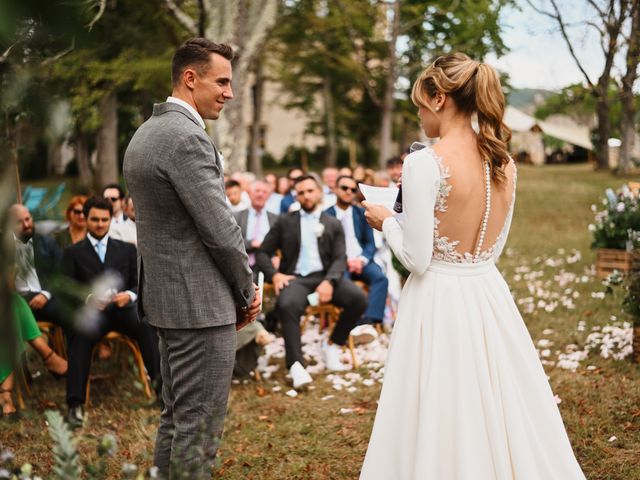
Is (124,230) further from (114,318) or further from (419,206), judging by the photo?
(419,206)

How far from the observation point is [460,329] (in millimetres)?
2656

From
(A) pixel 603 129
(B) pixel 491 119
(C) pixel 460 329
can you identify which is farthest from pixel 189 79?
(A) pixel 603 129

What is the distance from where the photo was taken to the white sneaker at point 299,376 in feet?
17.9

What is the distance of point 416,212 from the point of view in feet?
8.31

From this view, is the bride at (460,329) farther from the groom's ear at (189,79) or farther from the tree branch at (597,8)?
the tree branch at (597,8)

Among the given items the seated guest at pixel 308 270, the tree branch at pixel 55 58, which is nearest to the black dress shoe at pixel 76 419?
the tree branch at pixel 55 58

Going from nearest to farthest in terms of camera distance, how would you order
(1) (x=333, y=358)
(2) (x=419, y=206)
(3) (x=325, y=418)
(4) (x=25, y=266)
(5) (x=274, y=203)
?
(4) (x=25, y=266)
(2) (x=419, y=206)
(3) (x=325, y=418)
(1) (x=333, y=358)
(5) (x=274, y=203)

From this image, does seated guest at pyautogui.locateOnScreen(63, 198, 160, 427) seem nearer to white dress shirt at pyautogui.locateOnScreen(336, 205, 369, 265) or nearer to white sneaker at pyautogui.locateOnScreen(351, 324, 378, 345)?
white sneaker at pyautogui.locateOnScreen(351, 324, 378, 345)

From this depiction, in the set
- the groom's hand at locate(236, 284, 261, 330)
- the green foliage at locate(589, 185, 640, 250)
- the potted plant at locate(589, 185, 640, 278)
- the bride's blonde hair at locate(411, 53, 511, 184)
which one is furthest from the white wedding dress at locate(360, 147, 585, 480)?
the potted plant at locate(589, 185, 640, 278)

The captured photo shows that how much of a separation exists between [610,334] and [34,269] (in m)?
6.24

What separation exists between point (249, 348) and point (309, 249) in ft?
3.90

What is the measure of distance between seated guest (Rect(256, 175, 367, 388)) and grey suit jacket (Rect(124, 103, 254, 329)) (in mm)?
3096

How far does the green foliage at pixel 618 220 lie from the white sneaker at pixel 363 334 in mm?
3727

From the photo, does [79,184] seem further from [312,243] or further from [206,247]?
[312,243]
